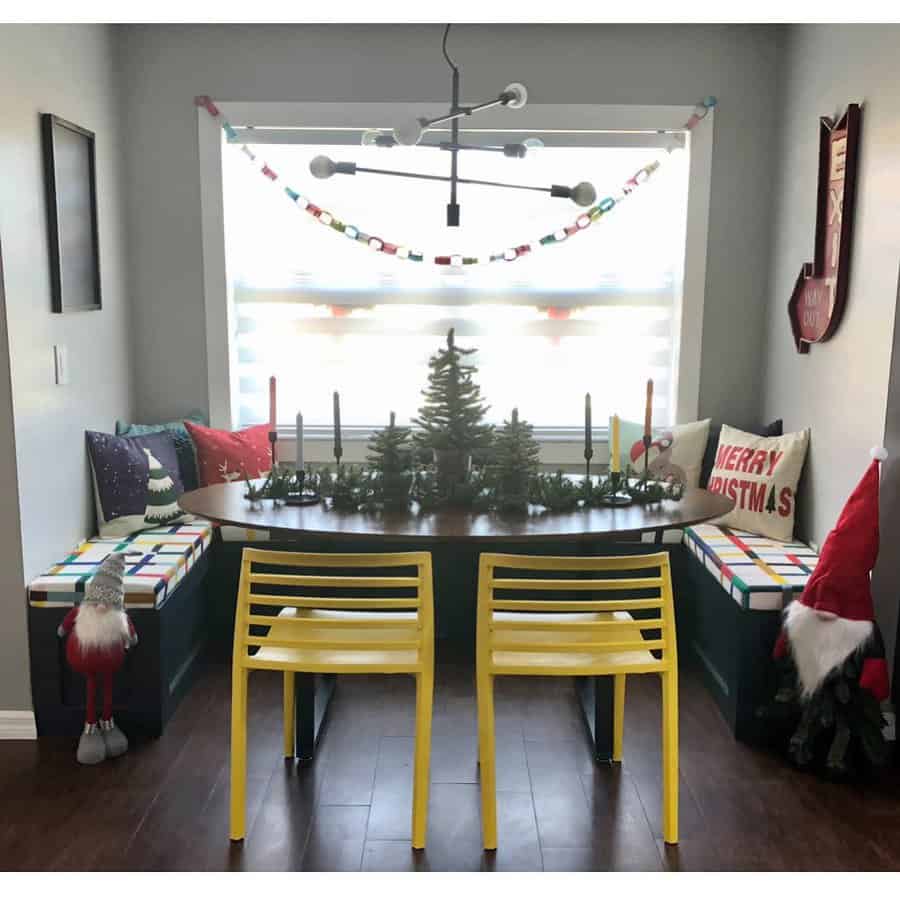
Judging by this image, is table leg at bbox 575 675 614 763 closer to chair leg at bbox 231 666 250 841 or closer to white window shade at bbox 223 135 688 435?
chair leg at bbox 231 666 250 841

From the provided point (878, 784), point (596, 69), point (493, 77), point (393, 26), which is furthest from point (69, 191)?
point (878, 784)

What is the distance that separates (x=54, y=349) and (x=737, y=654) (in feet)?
7.75

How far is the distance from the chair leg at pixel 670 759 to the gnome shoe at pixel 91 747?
1604mm

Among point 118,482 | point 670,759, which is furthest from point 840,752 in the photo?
point 118,482

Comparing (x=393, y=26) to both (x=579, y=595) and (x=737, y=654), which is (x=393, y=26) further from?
(x=737, y=654)

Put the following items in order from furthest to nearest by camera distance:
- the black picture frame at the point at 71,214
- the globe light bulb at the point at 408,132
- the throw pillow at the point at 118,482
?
the throw pillow at the point at 118,482, the black picture frame at the point at 71,214, the globe light bulb at the point at 408,132

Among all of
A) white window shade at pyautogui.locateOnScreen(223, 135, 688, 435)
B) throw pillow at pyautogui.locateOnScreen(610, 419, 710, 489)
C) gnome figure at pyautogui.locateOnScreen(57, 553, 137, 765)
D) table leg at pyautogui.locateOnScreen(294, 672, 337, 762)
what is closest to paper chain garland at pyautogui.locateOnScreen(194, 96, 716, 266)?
white window shade at pyautogui.locateOnScreen(223, 135, 688, 435)

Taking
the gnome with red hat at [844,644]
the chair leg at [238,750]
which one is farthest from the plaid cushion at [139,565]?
the gnome with red hat at [844,644]

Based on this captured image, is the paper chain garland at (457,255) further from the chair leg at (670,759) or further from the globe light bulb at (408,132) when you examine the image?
the chair leg at (670,759)

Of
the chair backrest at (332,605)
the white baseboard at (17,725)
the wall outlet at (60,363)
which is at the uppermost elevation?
the wall outlet at (60,363)

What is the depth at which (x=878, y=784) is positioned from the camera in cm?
271

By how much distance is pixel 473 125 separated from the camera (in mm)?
3895

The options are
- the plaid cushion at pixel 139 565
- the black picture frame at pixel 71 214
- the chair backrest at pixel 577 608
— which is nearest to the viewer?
the chair backrest at pixel 577 608

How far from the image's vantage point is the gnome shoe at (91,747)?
9.20 ft
